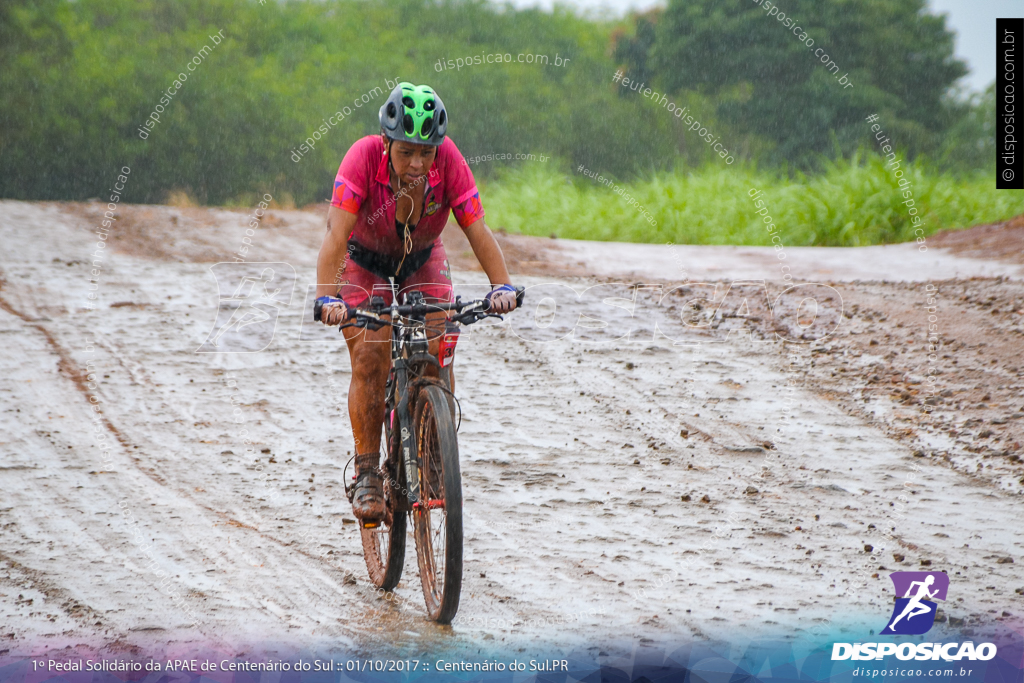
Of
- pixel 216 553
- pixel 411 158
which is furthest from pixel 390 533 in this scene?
pixel 411 158

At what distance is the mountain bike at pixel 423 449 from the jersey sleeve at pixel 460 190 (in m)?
0.50

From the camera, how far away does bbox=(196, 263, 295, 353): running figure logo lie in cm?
819

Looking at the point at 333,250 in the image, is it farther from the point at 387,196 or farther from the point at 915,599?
the point at 915,599

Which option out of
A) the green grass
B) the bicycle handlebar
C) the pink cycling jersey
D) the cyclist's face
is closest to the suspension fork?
the bicycle handlebar

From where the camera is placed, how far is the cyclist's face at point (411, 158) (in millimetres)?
3654

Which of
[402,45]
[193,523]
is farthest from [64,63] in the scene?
[193,523]

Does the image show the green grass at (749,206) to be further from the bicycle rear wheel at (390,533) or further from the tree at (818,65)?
the bicycle rear wheel at (390,533)

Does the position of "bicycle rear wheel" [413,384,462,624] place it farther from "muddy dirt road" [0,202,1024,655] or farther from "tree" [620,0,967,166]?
"tree" [620,0,967,166]

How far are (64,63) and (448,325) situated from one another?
23856 mm

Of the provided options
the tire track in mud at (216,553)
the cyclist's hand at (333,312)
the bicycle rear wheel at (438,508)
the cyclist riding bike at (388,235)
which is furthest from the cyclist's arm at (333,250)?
the tire track in mud at (216,553)

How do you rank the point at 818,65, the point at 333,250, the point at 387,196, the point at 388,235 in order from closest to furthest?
1. the point at 333,250
2. the point at 387,196
3. the point at 388,235
4. the point at 818,65

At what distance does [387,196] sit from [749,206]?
14266mm

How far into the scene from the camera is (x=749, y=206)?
17.1 metres

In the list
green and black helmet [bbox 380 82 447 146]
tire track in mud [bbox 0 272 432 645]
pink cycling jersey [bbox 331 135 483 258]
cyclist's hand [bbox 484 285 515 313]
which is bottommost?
tire track in mud [bbox 0 272 432 645]
